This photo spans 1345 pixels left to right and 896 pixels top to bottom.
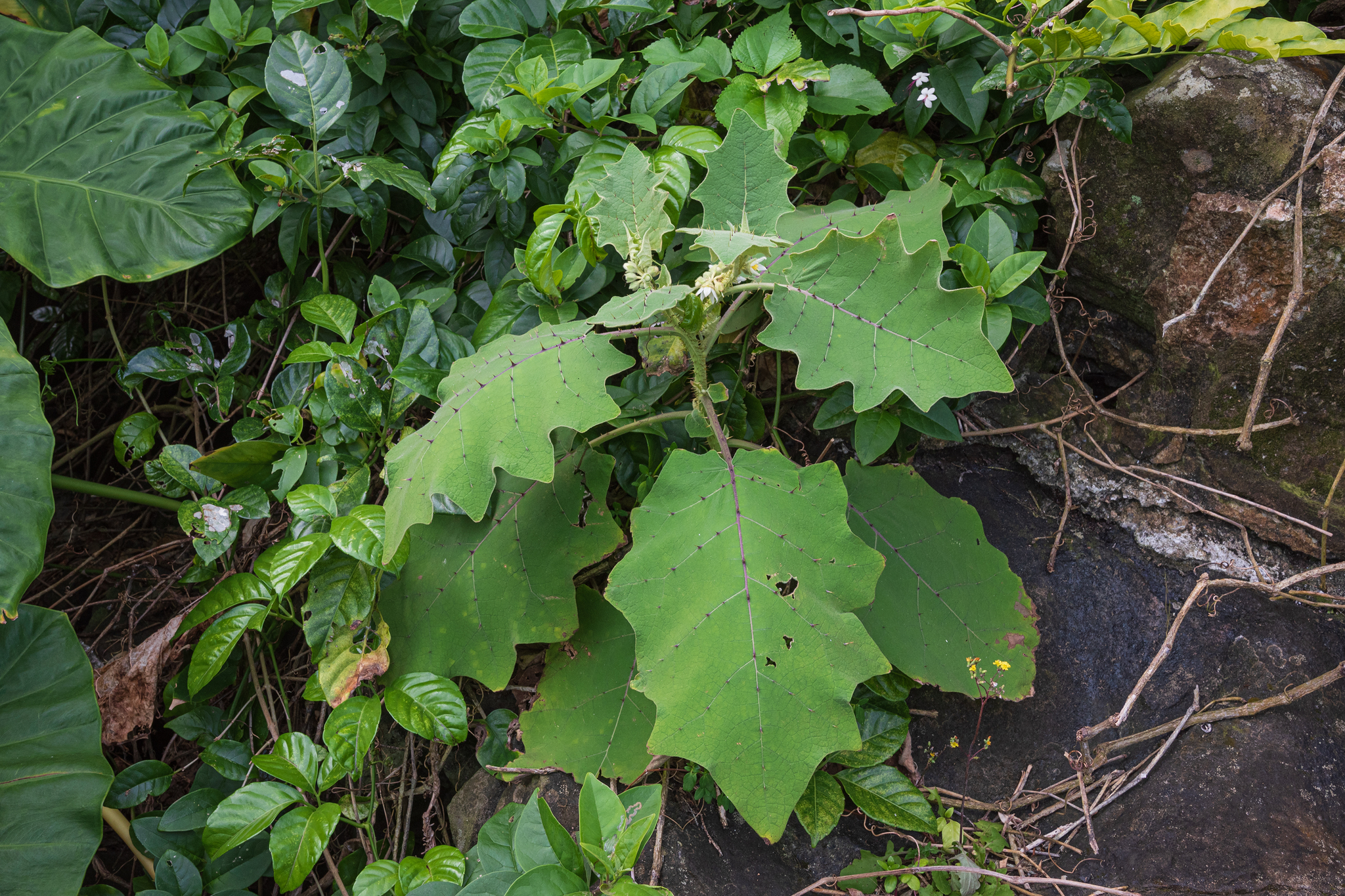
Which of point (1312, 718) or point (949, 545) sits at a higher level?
point (949, 545)

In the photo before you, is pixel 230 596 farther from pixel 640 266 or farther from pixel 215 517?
pixel 640 266

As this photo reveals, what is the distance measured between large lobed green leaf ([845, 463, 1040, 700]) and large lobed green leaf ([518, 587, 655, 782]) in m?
0.49

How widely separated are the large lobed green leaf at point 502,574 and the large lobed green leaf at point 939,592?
0.54m

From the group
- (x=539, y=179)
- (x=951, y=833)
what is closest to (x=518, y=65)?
(x=539, y=179)

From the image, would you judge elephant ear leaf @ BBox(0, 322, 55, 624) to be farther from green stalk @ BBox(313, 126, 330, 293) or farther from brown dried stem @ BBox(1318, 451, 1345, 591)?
brown dried stem @ BBox(1318, 451, 1345, 591)

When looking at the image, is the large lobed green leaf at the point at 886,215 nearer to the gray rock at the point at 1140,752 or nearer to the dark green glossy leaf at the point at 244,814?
the gray rock at the point at 1140,752

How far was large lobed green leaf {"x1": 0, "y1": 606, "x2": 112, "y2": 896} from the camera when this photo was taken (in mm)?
1419

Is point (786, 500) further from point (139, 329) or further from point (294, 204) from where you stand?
point (139, 329)

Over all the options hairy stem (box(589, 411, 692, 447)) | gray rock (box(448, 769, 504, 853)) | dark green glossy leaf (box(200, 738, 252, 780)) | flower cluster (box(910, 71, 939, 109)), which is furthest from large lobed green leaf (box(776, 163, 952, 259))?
dark green glossy leaf (box(200, 738, 252, 780))

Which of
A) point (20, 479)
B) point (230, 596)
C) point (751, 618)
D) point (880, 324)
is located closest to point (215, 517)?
point (230, 596)

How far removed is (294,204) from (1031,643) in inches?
78.3

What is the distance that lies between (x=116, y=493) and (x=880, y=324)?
6.21 feet

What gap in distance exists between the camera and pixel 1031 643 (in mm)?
1458

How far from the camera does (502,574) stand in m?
1.48
